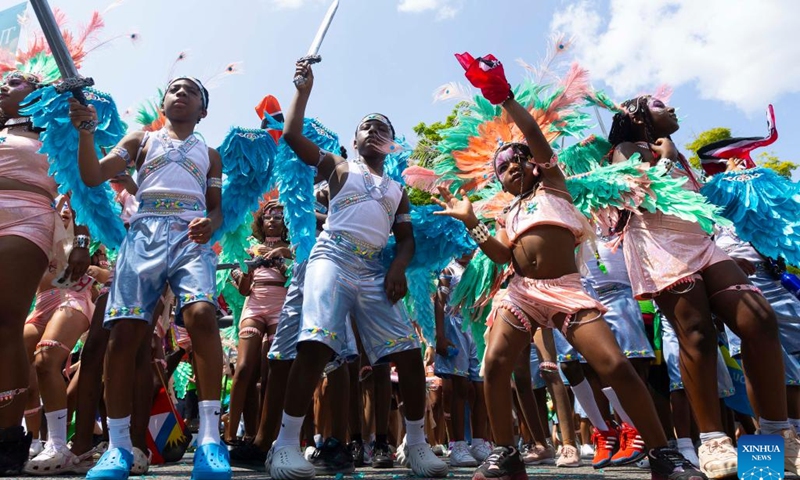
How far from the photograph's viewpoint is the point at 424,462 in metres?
3.45

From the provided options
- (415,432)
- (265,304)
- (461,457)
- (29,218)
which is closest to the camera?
(29,218)

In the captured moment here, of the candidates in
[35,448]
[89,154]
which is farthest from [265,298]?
[89,154]

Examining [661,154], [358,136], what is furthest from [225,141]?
[661,154]

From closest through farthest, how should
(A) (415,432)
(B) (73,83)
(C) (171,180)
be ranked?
(B) (73,83) → (C) (171,180) → (A) (415,432)

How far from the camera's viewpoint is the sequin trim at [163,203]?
316 cm

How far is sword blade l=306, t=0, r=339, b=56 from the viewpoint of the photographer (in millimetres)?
3592

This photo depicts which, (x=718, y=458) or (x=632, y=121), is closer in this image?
(x=718, y=458)

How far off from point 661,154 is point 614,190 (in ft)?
1.66

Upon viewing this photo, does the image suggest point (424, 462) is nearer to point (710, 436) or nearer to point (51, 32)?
point (710, 436)

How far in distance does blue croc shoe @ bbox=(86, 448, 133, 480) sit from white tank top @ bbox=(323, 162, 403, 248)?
153cm

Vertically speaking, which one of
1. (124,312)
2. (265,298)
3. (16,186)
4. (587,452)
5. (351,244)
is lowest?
(587,452)

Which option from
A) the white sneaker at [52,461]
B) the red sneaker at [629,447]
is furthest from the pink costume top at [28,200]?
the red sneaker at [629,447]

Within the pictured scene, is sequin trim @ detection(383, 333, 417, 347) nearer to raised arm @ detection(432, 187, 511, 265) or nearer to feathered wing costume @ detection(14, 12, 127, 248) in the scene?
raised arm @ detection(432, 187, 511, 265)

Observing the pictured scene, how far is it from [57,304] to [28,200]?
48.9 inches
